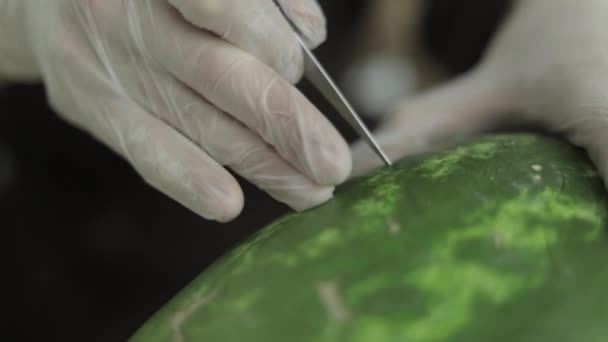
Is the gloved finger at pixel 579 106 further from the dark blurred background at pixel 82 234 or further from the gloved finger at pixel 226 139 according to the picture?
the dark blurred background at pixel 82 234

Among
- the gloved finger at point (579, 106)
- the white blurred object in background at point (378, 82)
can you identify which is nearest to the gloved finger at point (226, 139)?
the gloved finger at point (579, 106)

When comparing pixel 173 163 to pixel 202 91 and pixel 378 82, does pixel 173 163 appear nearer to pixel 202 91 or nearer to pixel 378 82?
pixel 202 91

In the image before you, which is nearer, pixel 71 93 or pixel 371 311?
pixel 371 311

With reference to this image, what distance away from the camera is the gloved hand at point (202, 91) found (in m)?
0.91

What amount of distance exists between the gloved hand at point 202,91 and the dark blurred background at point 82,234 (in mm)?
607

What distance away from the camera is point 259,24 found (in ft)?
3.00

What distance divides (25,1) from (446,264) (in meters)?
0.84

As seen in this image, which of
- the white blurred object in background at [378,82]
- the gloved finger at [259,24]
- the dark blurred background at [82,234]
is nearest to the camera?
the gloved finger at [259,24]

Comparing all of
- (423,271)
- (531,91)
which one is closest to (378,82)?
(531,91)

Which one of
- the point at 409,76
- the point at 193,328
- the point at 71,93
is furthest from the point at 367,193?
the point at 409,76

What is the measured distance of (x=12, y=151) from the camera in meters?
1.61

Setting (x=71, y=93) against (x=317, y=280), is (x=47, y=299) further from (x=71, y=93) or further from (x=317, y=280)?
(x=317, y=280)

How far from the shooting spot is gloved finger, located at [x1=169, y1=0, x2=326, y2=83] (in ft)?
2.90

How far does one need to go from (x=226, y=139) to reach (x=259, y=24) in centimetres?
18
